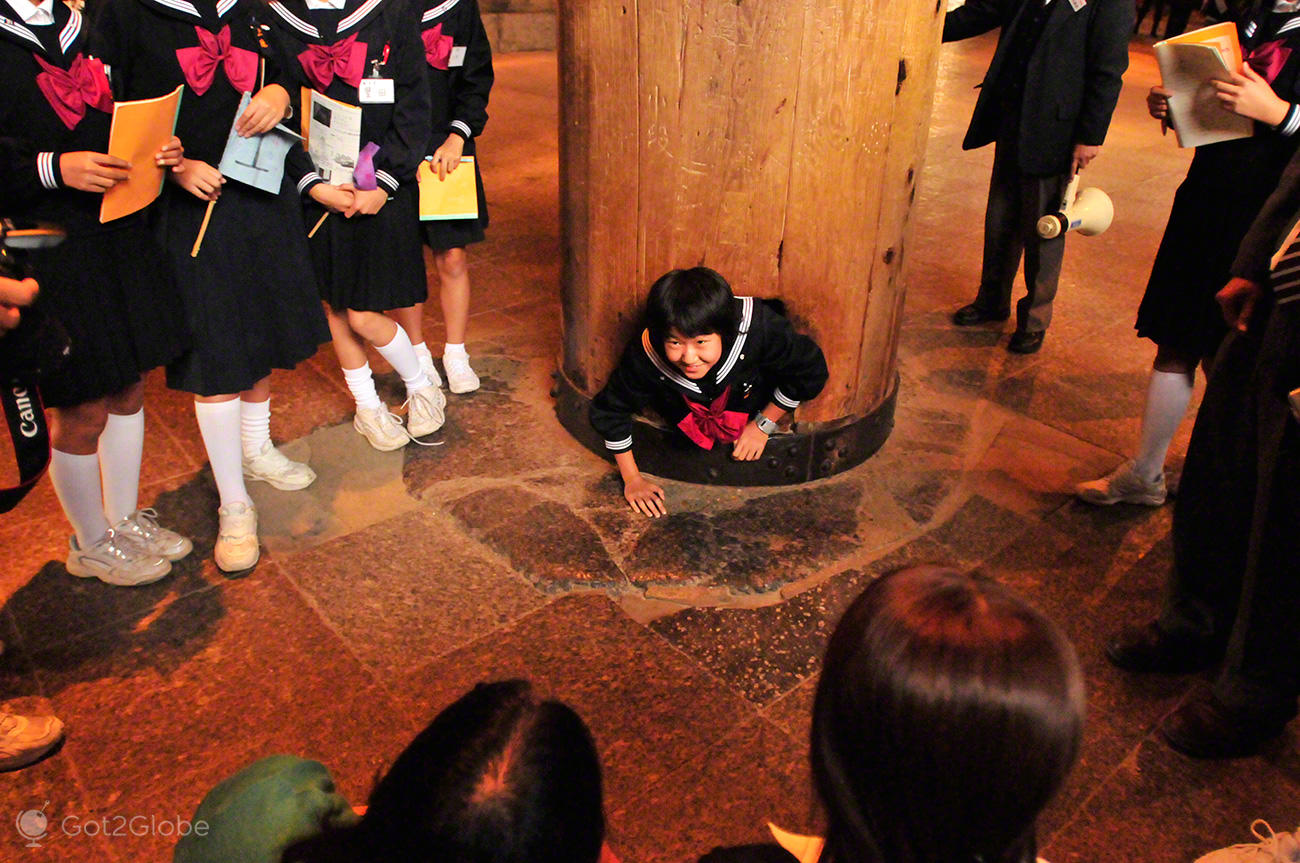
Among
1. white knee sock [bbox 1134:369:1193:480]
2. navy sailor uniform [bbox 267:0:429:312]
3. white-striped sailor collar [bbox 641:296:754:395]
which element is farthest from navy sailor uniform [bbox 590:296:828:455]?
white knee sock [bbox 1134:369:1193:480]

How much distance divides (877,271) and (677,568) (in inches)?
42.6

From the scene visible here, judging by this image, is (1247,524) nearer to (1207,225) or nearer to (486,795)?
(1207,225)

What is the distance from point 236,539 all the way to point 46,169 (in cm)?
111

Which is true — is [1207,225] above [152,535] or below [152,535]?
→ above

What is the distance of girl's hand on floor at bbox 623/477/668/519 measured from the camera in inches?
117

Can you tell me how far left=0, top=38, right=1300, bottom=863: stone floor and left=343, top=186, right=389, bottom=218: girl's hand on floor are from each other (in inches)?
32.8

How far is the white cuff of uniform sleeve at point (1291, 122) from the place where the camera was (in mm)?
2332

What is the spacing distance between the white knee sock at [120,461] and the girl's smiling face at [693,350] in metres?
1.49

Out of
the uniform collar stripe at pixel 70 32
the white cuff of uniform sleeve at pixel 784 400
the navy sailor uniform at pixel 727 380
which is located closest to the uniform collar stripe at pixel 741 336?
the navy sailor uniform at pixel 727 380

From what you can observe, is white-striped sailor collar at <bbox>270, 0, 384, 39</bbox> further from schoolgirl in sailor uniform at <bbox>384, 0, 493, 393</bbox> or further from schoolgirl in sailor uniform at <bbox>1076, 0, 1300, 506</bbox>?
schoolgirl in sailor uniform at <bbox>1076, 0, 1300, 506</bbox>

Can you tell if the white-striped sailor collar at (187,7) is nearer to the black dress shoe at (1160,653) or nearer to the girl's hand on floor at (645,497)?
the girl's hand on floor at (645,497)

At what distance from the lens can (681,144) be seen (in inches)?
105

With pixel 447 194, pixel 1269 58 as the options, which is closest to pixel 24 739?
pixel 447 194

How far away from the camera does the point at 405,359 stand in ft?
11.0
